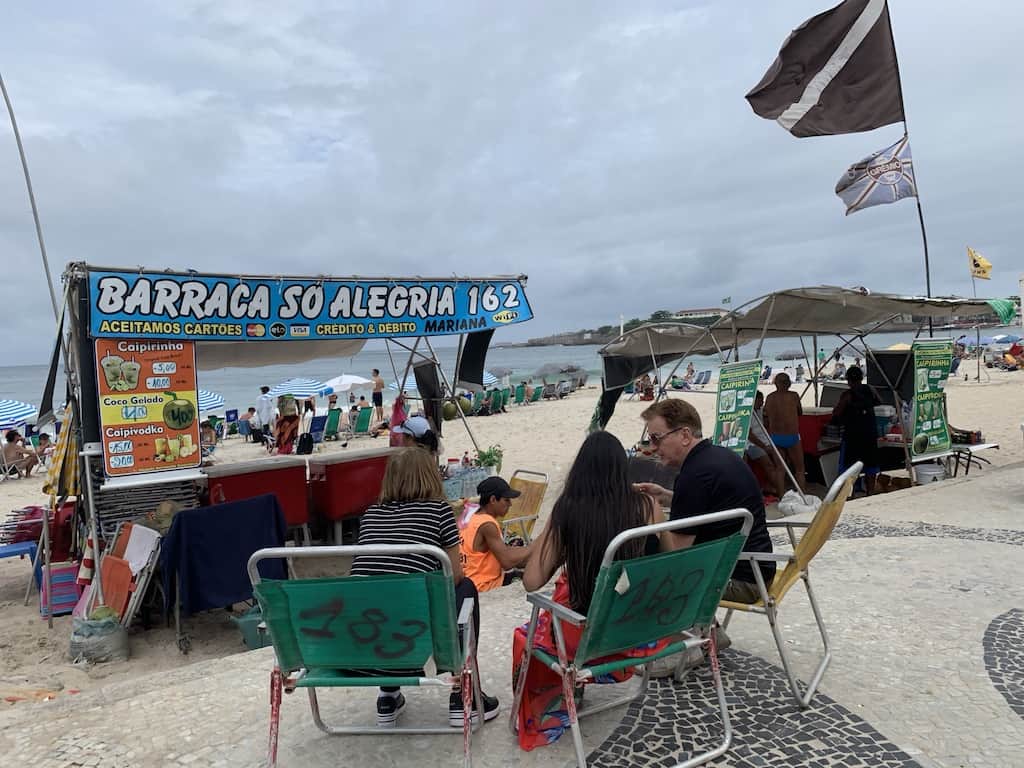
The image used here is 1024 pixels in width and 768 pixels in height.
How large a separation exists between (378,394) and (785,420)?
12.2m

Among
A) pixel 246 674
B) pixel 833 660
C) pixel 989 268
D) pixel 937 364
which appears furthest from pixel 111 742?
pixel 989 268

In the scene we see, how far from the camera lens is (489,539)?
10.1 ft

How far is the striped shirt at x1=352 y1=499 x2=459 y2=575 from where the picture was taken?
262 cm

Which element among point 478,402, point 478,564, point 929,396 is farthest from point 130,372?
point 478,402

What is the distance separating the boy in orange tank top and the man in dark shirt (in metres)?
0.62

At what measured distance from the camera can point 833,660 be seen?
3.23 m

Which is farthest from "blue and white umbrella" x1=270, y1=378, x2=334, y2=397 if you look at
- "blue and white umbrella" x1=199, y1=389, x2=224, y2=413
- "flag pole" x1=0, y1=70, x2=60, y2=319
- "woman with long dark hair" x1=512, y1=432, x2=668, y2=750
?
"woman with long dark hair" x1=512, y1=432, x2=668, y2=750

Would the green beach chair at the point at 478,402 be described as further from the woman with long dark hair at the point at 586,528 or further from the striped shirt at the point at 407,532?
the woman with long dark hair at the point at 586,528

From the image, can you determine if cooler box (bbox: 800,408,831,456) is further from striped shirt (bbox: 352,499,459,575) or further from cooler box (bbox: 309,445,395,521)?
striped shirt (bbox: 352,499,459,575)

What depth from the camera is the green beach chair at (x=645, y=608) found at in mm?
2127

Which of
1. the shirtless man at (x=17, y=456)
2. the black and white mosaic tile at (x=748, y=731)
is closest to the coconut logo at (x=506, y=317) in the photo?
the black and white mosaic tile at (x=748, y=731)

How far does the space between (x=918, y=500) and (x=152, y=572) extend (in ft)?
22.5

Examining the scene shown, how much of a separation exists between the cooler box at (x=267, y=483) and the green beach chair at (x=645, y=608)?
4421 mm

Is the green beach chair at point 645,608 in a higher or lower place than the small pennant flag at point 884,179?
lower
